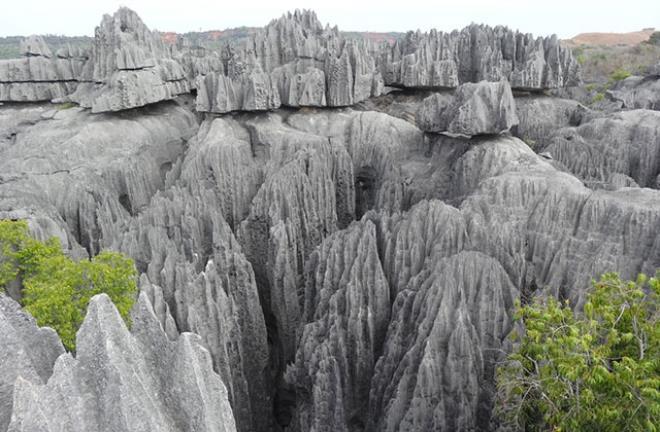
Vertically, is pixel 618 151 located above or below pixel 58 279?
above

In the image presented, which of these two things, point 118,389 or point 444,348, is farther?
point 444,348

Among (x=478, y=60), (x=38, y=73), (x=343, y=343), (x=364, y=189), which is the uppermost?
(x=478, y=60)

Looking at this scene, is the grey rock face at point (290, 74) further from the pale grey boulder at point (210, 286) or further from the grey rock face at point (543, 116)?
the grey rock face at point (543, 116)

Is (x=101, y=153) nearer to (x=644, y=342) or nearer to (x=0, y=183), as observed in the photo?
(x=0, y=183)

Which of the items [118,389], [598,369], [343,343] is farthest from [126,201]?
[598,369]

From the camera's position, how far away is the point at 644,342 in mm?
10297

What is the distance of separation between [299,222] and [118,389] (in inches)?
746

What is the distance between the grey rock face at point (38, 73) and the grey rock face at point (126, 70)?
434 centimetres

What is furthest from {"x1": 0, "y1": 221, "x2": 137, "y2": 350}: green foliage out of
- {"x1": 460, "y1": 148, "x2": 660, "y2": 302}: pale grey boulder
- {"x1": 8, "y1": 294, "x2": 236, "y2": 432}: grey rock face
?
{"x1": 460, "y1": 148, "x2": 660, "y2": 302}: pale grey boulder

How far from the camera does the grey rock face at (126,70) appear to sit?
3675cm

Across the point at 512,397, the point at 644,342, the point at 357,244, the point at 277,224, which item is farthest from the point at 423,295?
the point at 277,224

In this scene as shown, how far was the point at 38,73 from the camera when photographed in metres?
→ 44.2

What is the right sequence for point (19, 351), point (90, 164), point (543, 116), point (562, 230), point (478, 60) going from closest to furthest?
point (19, 351)
point (562, 230)
point (90, 164)
point (543, 116)
point (478, 60)

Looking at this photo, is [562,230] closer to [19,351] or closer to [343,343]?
[343,343]
